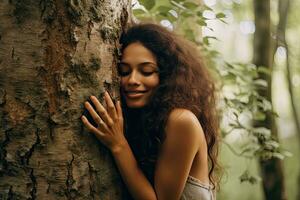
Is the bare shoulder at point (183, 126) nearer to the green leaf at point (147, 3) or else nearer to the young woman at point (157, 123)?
the young woman at point (157, 123)

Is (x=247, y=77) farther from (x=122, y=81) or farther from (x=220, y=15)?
(x=122, y=81)

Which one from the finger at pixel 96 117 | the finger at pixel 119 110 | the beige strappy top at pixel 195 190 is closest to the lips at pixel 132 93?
the finger at pixel 119 110

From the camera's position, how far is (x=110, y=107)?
1925 mm

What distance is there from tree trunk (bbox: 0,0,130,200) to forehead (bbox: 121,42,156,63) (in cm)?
34

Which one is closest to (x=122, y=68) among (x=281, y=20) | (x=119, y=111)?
(x=119, y=111)

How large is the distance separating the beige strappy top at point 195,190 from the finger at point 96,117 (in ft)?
2.00

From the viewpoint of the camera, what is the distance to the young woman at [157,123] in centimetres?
201

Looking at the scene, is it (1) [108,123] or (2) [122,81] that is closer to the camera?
(1) [108,123]

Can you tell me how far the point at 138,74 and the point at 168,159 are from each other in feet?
1.46

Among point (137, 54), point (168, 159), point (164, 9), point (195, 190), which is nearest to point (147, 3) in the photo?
point (164, 9)

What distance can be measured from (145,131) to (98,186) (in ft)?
1.44

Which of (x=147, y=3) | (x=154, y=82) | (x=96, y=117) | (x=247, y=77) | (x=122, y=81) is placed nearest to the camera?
(x=96, y=117)

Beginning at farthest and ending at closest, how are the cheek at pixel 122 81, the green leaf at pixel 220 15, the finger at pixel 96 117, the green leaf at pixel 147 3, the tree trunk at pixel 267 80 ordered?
1. the tree trunk at pixel 267 80
2. the green leaf at pixel 220 15
3. the green leaf at pixel 147 3
4. the cheek at pixel 122 81
5. the finger at pixel 96 117

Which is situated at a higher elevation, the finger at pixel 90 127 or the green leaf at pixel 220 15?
the green leaf at pixel 220 15
